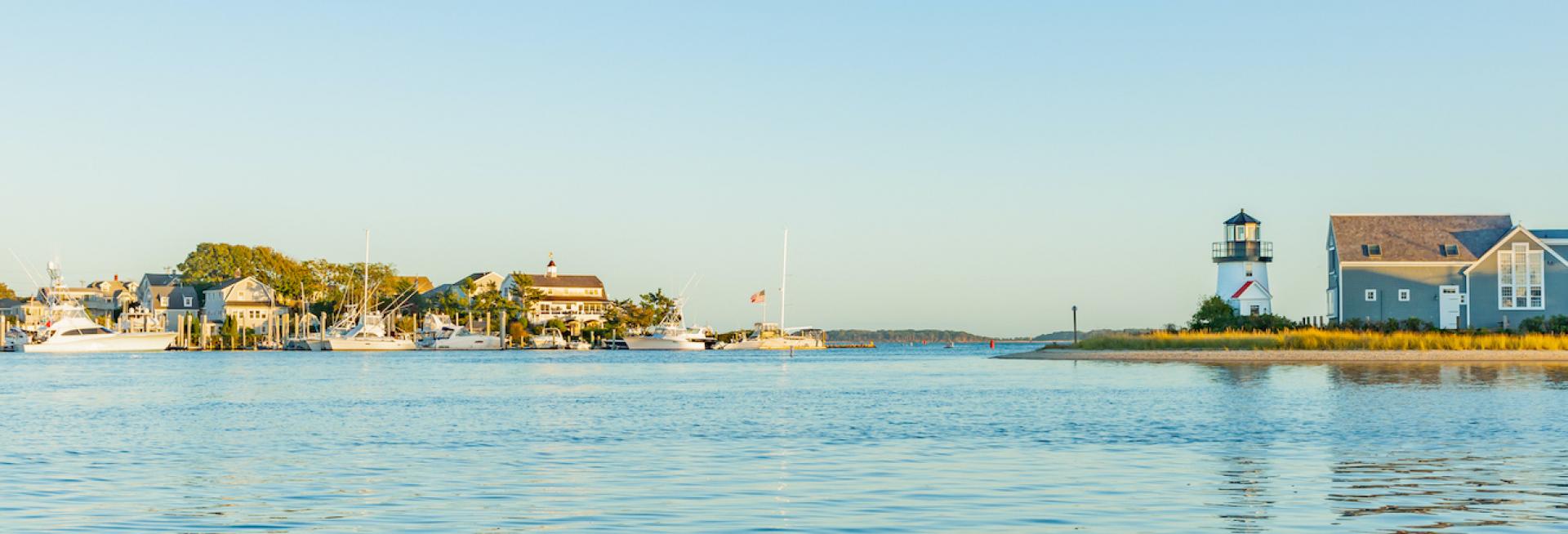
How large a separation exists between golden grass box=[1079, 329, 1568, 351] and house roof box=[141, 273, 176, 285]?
12415 centimetres

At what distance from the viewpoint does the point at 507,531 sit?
631 inches

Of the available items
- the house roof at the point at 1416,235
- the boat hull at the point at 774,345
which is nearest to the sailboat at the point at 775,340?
the boat hull at the point at 774,345

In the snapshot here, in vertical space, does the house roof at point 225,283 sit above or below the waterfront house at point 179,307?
above

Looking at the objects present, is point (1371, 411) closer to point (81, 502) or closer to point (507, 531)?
point (507, 531)

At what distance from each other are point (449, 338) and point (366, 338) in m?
8.39

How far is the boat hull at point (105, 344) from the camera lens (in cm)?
12762

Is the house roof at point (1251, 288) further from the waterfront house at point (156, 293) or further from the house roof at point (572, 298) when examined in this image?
the waterfront house at point (156, 293)

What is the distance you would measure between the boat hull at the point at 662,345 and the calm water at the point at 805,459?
10255 centimetres

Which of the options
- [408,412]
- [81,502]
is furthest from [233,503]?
[408,412]

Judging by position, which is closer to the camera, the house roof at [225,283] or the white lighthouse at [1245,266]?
the white lighthouse at [1245,266]

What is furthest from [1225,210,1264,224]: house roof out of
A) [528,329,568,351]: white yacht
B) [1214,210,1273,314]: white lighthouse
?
[528,329,568,351]: white yacht

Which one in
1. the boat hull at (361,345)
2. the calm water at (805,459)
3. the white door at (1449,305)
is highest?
the white door at (1449,305)

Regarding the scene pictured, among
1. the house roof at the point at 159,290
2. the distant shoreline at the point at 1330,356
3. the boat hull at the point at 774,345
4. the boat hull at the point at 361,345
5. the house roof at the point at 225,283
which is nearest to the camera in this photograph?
the distant shoreline at the point at 1330,356

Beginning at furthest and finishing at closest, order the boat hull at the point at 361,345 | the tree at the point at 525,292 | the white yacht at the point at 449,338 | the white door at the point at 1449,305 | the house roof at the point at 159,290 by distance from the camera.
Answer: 1. the house roof at the point at 159,290
2. the tree at the point at 525,292
3. the white yacht at the point at 449,338
4. the boat hull at the point at 361,345
5. the white door at the point at 1449,305
